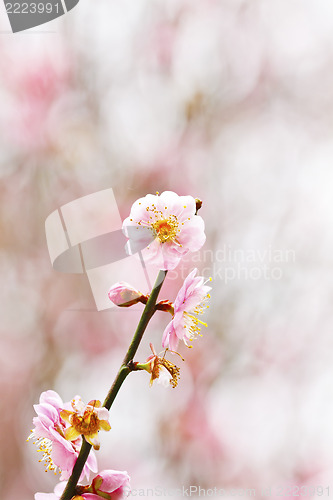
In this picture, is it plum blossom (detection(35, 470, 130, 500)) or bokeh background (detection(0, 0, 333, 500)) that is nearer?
plum blossom (detection(35, 470, 130, 500))

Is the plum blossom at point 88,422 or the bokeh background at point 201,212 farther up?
the bokeh background at point 201,212

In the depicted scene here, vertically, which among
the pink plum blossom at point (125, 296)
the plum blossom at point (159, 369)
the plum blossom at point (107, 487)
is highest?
the pink plum blossom at point (125, 296)

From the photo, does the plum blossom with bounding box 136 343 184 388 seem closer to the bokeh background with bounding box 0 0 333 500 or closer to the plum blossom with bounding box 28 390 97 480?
the plum blossom with bounding box 28 390 97 480

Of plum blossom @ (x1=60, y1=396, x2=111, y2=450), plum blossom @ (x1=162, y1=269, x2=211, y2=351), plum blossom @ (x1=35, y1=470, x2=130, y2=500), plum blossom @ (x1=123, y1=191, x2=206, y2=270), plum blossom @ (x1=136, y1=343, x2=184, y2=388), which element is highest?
plum blossom @ (x1=123, y1=191, x2=206, y2=270)

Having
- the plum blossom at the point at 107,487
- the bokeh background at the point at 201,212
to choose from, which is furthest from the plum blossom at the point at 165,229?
the bokeh background at the point at 201,212

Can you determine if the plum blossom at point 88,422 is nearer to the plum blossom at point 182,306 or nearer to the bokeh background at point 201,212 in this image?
the plum blossom at point 182,306

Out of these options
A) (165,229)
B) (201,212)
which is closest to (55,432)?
(165,229)

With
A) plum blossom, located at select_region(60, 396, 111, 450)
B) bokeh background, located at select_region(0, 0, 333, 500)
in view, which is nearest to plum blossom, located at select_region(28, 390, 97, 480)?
plum blossom, located at select_region(60, 396, 111, 450)
